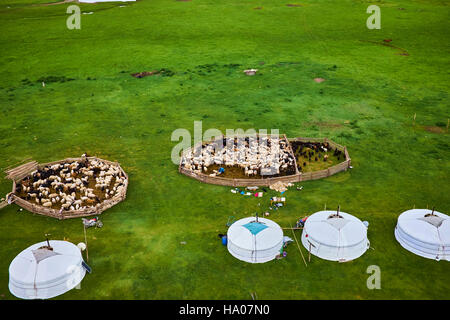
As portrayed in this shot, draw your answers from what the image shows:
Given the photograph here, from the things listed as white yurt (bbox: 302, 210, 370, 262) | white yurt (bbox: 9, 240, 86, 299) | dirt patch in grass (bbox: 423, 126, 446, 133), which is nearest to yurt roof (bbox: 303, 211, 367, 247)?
white yurt (bbox: 302, 210, 370, 262)

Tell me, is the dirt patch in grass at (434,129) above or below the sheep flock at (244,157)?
above

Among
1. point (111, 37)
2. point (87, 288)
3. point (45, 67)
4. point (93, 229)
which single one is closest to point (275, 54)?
point (111, 37)

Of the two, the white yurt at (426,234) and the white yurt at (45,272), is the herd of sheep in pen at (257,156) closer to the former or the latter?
the white yurt at (426,234)

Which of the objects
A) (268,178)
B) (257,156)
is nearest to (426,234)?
(268,178)

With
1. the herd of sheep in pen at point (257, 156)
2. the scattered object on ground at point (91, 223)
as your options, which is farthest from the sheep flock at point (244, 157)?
the scattered object on ground at point (91, 223)

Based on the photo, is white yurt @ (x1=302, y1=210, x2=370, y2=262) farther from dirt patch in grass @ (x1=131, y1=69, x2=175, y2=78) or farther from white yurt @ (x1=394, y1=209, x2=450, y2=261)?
dirt patch in grass @ (x1=131, y1=69, x2=175, y2=78)
